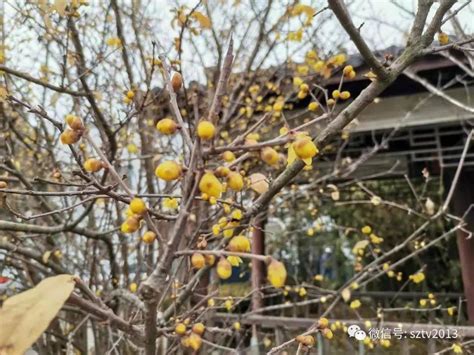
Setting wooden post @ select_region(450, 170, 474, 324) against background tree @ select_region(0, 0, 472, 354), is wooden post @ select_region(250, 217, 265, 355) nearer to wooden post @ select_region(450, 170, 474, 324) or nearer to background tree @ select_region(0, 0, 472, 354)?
background tree @ select_region(0, 0, 472, 354)

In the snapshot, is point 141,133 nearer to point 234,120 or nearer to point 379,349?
point 234,120

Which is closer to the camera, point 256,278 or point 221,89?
point 221,89

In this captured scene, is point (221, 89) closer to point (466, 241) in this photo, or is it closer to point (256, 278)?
point (256, 278)

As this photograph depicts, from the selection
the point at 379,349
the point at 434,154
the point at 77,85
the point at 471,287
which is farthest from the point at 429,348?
the point at 77,85

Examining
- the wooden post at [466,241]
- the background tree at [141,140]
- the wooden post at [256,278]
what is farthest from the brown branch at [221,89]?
the wooden post at [466,241]

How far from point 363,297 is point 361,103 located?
568cm

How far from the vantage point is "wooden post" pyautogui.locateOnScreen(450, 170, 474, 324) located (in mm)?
4211

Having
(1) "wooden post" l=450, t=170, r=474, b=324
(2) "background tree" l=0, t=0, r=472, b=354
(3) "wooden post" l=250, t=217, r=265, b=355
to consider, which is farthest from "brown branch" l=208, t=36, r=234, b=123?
(1) "wooden post" l=450, t=170, r=474, b=324

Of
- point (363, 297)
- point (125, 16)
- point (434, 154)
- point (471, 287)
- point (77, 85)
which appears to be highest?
point (125, 16)

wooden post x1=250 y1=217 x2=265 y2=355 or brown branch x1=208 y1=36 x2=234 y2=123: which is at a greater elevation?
brown branch x1=208 y1=36 x2=234 y2=123

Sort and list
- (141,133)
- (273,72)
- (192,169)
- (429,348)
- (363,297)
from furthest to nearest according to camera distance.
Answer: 1. (363,297)
2. (273,72)
3. (141,133)
4. (429,348)
5. (192,169)

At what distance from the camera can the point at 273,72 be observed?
4.43 m

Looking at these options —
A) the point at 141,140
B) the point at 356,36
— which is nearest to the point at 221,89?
the point at 356,36

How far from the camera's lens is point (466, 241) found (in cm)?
424
